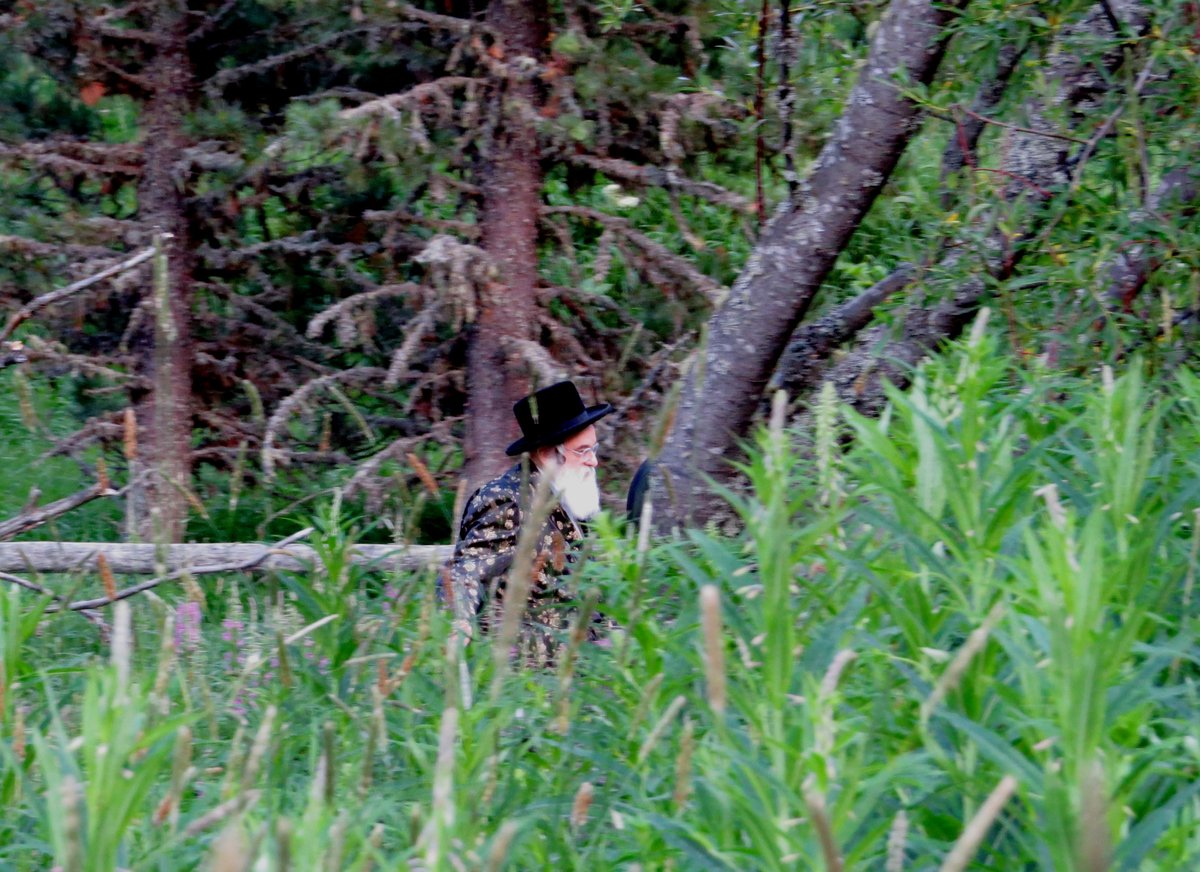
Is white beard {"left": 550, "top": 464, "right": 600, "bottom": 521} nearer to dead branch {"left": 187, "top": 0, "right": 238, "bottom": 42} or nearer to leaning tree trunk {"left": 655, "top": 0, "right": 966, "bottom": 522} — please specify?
leaning tree trunk {"left": 655, "top": 0, "right": 966, "bottom": 522}

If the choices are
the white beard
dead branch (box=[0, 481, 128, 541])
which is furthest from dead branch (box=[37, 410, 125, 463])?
dead branch (box=[0, 481, 128, 541])

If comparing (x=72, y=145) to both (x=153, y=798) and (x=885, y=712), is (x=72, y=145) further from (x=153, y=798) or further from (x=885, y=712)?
(x=885, y=712)

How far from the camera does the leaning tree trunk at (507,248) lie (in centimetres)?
934

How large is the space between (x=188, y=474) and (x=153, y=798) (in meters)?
7.81

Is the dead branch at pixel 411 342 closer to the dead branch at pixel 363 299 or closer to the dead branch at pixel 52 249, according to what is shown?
the dead branch at pixel 363 299

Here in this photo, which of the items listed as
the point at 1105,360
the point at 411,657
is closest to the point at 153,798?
the point at 411,657

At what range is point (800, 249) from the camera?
196 inches

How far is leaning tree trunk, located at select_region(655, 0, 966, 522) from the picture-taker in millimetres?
4770

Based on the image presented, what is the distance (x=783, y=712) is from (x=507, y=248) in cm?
770

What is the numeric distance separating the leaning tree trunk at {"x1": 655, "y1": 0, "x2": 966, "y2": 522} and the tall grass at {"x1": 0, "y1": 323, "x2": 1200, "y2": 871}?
1677mm

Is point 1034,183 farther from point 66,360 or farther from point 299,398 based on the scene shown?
point 66,360

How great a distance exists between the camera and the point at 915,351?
485cm

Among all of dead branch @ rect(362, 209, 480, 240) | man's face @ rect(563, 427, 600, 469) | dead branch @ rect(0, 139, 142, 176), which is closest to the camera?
man's face @ rect(563, 427, 600, 469)

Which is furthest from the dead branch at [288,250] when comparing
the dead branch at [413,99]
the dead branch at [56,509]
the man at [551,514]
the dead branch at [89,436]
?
the dead branch at [56,509]
